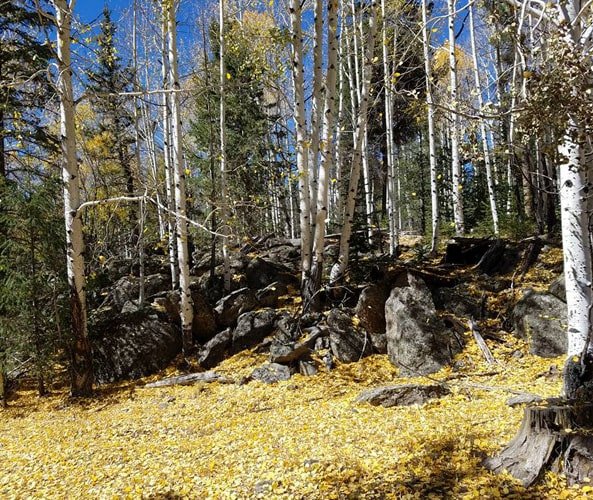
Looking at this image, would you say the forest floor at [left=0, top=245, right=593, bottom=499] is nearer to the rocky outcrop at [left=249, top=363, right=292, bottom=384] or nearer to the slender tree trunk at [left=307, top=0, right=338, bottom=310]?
the rocky outcrop at [left=249, top=363, right=292, bottom=384]

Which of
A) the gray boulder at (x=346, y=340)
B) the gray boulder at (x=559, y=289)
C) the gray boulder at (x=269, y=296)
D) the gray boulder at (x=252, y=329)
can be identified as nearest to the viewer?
the gray boulder at (x=559, y=289)

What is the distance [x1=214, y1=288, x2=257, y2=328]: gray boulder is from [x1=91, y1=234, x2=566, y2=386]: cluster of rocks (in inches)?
0.8

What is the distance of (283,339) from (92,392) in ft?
10.5

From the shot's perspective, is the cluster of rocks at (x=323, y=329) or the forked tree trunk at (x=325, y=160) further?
the forked tree trunk at (x=325, y=160)

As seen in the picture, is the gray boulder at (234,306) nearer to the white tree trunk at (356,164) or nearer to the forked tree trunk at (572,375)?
the white tree trunk at (356,164)

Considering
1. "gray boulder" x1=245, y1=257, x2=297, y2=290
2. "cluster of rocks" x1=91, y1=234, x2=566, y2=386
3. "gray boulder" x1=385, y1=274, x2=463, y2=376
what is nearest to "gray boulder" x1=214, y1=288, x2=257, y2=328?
"cluster of rocks" x1=91, y1=234, x2=566, y2=386

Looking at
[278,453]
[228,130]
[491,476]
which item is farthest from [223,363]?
[228,130]

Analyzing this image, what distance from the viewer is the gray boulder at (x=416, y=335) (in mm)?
5992

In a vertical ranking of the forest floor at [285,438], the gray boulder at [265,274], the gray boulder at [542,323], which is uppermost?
the gray boulder at [265,274]

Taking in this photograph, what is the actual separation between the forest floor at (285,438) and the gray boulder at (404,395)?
0.12 meters

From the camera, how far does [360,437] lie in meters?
4.05

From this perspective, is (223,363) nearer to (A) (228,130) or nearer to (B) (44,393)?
(B) (44,393)

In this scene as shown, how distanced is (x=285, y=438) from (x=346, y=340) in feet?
8.68

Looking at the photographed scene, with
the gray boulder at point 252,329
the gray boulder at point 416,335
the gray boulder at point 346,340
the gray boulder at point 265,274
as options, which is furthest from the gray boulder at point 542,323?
the gray boulder at point 265,274
